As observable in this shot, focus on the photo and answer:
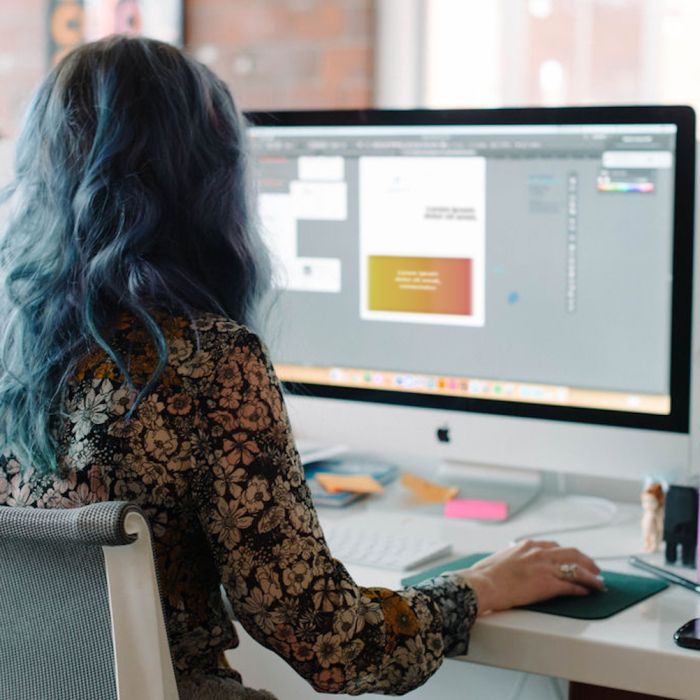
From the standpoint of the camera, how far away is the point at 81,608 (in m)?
0.89

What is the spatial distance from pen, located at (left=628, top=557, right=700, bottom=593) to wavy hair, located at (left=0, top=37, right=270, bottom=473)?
577 mm

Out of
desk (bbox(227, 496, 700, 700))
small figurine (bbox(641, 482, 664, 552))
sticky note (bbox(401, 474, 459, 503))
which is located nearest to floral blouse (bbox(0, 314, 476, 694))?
desk (bbox(227, 496, 700, 700))

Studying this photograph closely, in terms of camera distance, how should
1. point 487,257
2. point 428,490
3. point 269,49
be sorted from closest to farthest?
point 487,257 → point 428,490 → point 269,49

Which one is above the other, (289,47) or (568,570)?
(289,47)

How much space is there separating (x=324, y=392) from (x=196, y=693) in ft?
2.02

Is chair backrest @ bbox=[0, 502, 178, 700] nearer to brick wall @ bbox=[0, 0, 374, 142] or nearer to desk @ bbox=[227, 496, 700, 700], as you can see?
desk @ bbox=[227, 496, 700, 700]

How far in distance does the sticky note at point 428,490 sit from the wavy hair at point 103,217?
57 centimetres

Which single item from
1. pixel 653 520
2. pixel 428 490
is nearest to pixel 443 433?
pixel 428 490

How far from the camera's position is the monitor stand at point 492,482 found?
1.62 m

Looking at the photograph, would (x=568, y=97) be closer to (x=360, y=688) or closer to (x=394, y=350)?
(x=394, y=350)

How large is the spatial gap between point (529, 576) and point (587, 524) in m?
0.35

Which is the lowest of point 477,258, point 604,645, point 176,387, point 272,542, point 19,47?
point 604,645

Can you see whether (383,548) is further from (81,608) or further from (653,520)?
(81,608)

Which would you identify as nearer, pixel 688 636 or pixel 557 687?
pixel 688 636
